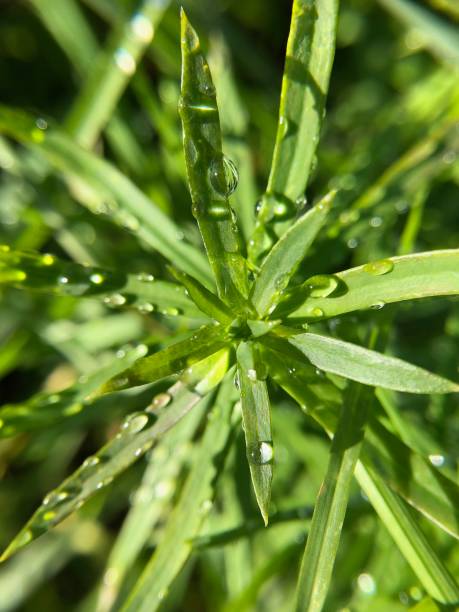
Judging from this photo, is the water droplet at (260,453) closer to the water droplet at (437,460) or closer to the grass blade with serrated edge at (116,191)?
the grass blade with serrated edge at (116,191)

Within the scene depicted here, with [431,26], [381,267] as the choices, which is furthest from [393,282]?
[431,26]

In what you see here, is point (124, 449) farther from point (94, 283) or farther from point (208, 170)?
point (208, 170)

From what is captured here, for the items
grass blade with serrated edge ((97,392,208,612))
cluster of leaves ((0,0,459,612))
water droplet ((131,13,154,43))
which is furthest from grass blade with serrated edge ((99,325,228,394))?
water droplet ((131,13,154,43))

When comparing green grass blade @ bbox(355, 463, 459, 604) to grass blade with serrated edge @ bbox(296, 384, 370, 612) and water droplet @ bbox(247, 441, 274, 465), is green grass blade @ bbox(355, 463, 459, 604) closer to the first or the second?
grass blade with serrated edge @ bbox(296, 384, 370, 612)

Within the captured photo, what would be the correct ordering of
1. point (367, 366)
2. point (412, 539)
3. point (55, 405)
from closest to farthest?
point (367, 366) < point (412, 539) < point (55, 405)

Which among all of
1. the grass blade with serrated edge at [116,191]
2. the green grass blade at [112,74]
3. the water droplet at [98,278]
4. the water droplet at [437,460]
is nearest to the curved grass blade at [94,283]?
the water droplet at [98,278]

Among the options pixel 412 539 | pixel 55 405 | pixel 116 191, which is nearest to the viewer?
pixel 412 539

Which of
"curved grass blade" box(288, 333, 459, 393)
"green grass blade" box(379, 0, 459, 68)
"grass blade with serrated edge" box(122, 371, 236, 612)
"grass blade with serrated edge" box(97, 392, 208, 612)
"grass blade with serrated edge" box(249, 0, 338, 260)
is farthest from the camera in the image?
"green grass blade" box(379, 0, 459, 68)
